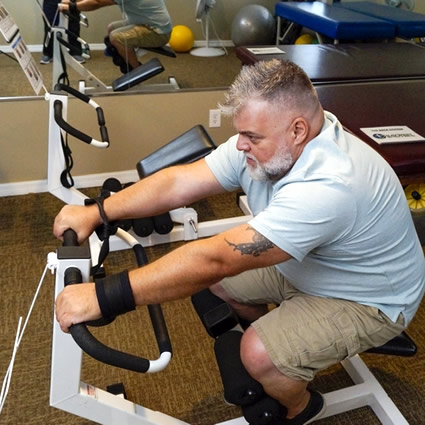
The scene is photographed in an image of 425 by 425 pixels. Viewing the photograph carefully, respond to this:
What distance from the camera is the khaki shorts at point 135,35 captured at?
278 centimetres

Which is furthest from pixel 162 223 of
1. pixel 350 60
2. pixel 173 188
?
pixel 350 60

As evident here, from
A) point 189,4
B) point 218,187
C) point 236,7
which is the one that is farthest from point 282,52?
point 218,187

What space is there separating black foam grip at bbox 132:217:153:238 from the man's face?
1233mm

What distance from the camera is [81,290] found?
101 cm

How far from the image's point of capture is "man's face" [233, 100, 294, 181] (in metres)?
1.15

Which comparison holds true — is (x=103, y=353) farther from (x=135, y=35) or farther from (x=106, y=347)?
(x=135, y=35)

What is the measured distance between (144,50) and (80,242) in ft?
6.34

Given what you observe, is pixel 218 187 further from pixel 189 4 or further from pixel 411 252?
pixel 189 4

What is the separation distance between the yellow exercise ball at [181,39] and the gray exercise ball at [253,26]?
303 mm

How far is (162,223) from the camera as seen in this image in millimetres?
2438

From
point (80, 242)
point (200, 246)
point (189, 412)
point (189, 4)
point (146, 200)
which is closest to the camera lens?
point (200, 246)

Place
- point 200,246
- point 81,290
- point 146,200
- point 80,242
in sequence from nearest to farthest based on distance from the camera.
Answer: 1. point 81,290
2. point 200,246
3. point 80,242
4. point 146,200

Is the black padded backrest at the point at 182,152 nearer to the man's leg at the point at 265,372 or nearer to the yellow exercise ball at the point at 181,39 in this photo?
the yellow exercise ball at the point at 181,39

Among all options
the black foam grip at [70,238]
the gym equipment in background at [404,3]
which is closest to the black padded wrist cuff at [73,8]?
the black foam grip at [70,238]
